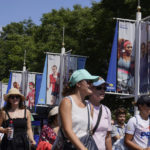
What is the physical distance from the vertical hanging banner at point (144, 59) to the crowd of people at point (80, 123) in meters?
7.13

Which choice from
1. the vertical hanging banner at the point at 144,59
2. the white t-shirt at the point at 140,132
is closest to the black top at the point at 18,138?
the white t-shirt at the point at 140,132

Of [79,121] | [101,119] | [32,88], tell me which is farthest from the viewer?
[32,88]

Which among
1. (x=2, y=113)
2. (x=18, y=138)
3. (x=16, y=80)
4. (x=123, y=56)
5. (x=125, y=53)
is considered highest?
(x=125, y=53)

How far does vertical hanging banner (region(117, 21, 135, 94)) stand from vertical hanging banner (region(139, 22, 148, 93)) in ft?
1.83

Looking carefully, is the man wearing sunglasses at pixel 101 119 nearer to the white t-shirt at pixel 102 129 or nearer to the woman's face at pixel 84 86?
the white t-shirt at pixel 102 129

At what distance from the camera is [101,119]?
5.42 metres

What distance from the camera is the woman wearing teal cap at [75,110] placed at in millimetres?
4418

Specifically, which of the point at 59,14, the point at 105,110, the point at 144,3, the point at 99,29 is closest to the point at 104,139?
the point at 105,110

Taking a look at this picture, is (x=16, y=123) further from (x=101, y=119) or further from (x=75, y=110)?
(x=75, y=110)

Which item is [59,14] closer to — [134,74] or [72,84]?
[134,74]

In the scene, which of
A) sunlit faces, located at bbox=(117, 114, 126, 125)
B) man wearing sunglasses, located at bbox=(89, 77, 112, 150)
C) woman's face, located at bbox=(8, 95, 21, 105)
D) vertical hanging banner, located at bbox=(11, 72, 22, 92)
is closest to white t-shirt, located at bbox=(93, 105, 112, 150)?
man wearing sunglasses, located at bbox=(89, 77, 112, 150)

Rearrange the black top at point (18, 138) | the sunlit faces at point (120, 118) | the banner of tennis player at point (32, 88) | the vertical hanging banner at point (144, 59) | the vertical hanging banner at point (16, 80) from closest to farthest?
the black top at point (18, 138), the sunlit faces at point (120, 118), the vertical hanging banner at point (144, 59), the banner of tennis player at point (32, 88), the vertical hanging banner at point (16, 80)

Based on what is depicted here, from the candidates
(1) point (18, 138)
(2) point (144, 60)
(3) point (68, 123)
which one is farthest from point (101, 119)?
(2) point (144, 60)

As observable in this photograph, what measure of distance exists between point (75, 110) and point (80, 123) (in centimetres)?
14
